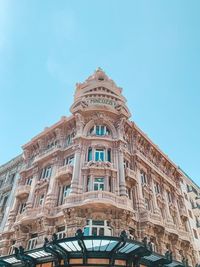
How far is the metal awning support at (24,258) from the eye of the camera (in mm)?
14185

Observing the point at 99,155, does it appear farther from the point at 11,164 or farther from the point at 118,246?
the point at 11,164

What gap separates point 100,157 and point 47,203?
600cm

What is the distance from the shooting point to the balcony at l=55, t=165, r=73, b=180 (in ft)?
69.5

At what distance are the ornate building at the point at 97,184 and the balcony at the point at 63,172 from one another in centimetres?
9

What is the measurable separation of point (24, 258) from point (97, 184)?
7713 mm

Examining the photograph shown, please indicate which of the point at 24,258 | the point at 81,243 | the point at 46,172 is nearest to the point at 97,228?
the point at 81,243

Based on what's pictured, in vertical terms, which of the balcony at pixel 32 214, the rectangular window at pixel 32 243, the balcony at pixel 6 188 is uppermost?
the balcony at pixel 6 188

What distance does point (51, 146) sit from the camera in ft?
88.2

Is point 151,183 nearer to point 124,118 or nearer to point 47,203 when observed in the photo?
point 124,118

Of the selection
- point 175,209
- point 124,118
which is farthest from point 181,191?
point 124,118

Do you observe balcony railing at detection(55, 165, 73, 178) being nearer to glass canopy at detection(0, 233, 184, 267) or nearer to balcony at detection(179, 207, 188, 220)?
glass canopy at detection(0, 233, 184, 267)

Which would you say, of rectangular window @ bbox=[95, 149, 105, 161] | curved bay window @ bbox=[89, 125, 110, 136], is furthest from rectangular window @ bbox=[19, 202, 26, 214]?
curved bay window @ bbox=[89, 125, 110, 136]

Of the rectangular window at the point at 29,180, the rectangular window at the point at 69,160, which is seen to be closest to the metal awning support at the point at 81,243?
the rectangular window at the point at 69,160

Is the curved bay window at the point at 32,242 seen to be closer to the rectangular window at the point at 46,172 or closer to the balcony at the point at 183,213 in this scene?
the rectangular window at the point at 46,172
